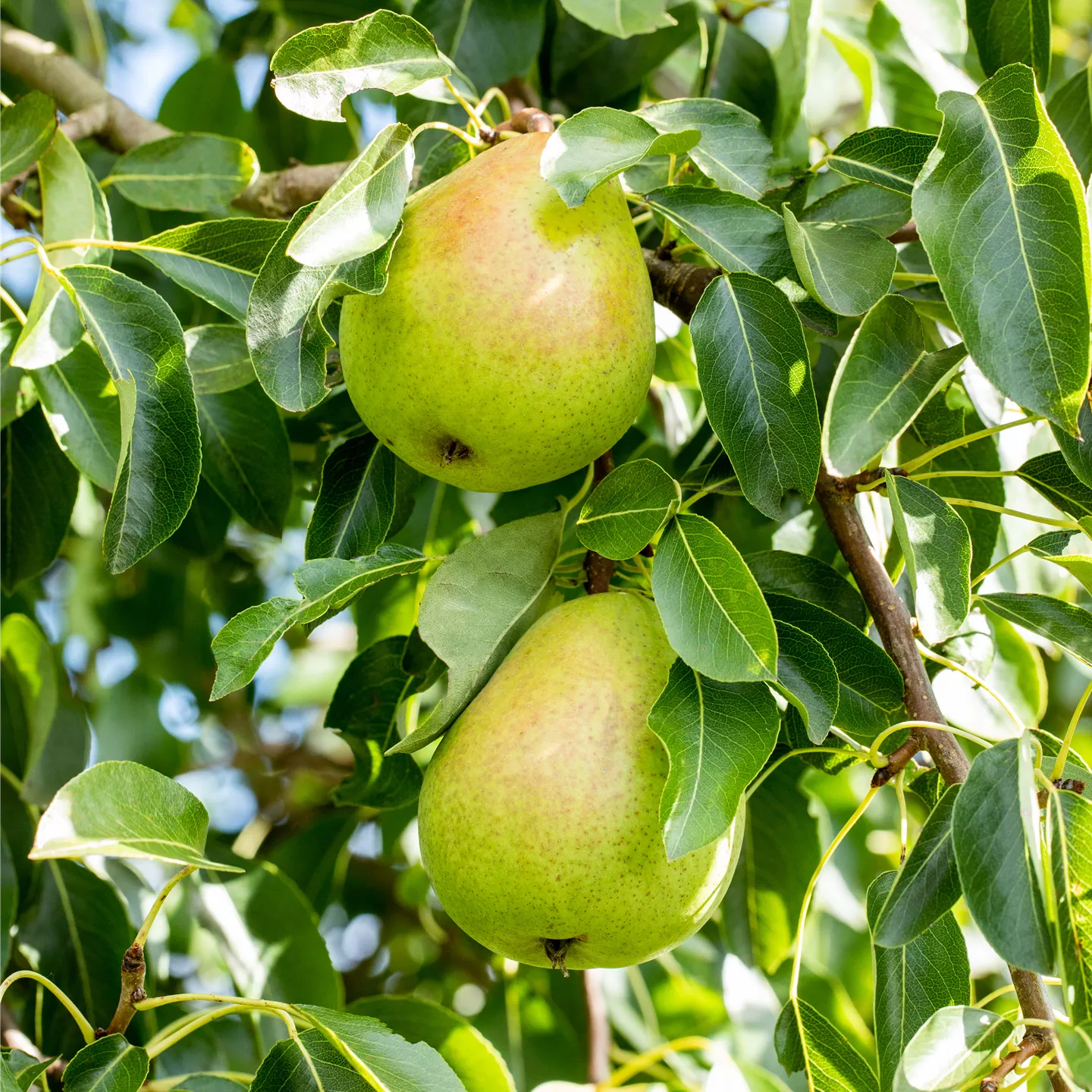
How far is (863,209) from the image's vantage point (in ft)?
3.12

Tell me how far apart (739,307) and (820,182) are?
1.68 feet

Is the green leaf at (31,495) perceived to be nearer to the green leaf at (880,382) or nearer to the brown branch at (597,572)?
the brown branch at (597,572)

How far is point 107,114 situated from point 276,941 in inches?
40.2

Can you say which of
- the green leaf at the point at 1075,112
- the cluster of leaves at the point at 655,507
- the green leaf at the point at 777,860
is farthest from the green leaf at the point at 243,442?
the green leaf at the point at 1075,112

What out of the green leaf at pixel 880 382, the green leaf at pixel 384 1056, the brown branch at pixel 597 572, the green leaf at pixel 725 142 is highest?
the green leaf at pixel 725 142

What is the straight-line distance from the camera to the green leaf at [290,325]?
2.69 feet

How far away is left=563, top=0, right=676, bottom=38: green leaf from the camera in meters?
1.14

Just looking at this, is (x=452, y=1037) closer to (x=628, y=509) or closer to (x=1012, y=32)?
(x=628, y=509)

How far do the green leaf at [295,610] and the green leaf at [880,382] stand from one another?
0.32 meters

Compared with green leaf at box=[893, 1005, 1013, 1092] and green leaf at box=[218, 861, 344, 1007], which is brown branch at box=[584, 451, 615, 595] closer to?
green leaf at box=[893, 1005, 1013, 1092]

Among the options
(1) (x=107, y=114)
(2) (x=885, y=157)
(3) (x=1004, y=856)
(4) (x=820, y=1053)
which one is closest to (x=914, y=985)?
(4) (x=820, y=1053)

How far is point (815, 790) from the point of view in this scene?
5.90ft

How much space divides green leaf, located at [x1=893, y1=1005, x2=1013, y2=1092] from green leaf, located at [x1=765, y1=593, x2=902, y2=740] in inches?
9.0

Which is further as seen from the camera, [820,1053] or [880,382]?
[820,1053]
